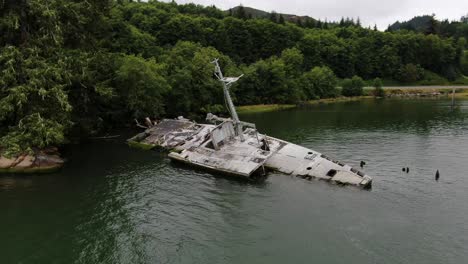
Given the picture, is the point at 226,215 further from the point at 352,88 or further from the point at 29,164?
the point at 352,88

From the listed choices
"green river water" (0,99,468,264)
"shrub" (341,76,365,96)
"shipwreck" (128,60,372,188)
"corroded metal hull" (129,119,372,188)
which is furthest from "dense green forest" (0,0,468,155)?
"corroded metal hull" (129,119,372,188)

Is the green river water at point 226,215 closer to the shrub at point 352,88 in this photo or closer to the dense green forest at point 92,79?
the dense green forest at point 92,79

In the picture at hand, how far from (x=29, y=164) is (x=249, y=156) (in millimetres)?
27020

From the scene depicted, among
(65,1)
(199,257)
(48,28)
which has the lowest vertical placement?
(199,257)

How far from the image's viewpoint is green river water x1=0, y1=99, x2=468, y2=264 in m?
29.7

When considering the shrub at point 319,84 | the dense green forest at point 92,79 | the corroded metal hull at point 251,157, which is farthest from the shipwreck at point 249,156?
the shrub at point 319,84

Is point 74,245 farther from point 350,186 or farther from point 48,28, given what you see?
point 48,28

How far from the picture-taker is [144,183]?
45.6m

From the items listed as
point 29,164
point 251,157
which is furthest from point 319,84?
point 29,164

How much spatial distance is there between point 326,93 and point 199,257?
13373 cm

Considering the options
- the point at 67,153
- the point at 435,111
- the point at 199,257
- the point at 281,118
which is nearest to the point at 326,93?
Result: the point at 435,111

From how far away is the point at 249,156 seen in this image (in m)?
49.0

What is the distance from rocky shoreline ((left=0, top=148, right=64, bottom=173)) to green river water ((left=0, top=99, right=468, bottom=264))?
179 centimetres

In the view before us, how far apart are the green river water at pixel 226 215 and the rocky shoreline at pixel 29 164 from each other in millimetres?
1791
